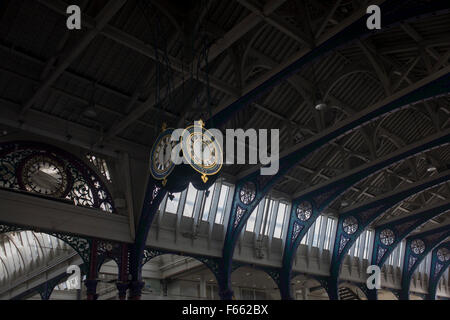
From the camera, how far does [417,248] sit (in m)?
33.2

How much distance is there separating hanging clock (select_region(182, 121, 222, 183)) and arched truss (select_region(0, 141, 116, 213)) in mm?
8221

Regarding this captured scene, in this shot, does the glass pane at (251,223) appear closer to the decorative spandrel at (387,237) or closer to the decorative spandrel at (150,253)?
the decorative spandrel at (150,253)

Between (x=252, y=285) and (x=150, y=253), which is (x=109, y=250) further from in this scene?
(x=252, y=285)

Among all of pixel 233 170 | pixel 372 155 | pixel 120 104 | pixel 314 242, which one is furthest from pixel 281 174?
pixel 314 242

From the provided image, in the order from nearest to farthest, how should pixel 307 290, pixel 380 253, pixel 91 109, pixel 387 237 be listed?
pixel 91 109 < pixel 380 253 < pixel 387 237 < pixel 307 290

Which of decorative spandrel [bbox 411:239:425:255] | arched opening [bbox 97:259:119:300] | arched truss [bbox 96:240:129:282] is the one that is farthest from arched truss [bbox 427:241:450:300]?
arched truss [bbox 96:240:129:282]

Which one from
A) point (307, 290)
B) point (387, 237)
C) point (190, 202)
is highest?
point (190, 202)

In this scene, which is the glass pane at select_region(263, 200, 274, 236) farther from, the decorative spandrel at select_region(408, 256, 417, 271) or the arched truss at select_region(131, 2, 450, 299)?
the decorative spandrel at select_region(408, 256, 417, 271)

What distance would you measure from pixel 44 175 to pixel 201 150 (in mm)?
9320

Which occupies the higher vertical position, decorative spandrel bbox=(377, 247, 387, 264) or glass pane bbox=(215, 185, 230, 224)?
glass pane bbox=(215, 185, 230, 224)

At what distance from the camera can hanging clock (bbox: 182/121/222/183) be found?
9.78 meters

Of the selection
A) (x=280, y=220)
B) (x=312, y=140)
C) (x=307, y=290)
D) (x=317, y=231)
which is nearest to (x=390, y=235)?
(x=317, y=231)

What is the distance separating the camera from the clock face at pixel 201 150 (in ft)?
32.1

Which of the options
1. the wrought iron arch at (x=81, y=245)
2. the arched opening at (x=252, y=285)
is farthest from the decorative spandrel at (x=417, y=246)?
the wrought iron arch at (x=81, y=245)
